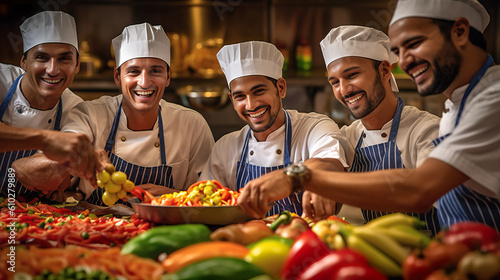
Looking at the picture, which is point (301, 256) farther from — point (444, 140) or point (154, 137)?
point (154, 137)

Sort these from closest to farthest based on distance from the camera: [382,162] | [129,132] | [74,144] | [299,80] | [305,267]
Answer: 1. [305,267]
2. [74,144]
3. [382,162]
4. [129,132]
5. [299,80]

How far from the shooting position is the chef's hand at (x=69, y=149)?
5.55 ft

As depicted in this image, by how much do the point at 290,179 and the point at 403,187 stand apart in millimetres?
356

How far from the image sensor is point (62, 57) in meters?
2.41

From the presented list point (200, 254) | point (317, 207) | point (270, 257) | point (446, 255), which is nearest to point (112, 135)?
point (317, 207)

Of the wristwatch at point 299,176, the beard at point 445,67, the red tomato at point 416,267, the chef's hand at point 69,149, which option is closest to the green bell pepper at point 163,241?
the wristwatch at point 299,176

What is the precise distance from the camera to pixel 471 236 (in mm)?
1038

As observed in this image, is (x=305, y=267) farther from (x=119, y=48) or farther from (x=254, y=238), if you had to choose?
(x=119, y=48)

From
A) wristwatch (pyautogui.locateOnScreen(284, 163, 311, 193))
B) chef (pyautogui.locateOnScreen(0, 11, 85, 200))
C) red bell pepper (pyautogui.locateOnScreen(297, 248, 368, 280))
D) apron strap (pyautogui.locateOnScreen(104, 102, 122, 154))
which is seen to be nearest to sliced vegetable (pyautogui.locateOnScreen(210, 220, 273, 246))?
wristwatch (pyautogui.locateOnScreen(284, 163, 311, 193))

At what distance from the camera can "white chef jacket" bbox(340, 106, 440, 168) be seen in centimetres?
208

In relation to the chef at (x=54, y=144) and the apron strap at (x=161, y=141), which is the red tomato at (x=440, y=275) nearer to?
the chef at (x=54, y=144)

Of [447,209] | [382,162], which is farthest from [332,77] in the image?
[447,209]

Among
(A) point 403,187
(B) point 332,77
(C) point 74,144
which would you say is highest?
(B) point 332,77

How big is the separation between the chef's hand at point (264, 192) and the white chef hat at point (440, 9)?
0.67 m
